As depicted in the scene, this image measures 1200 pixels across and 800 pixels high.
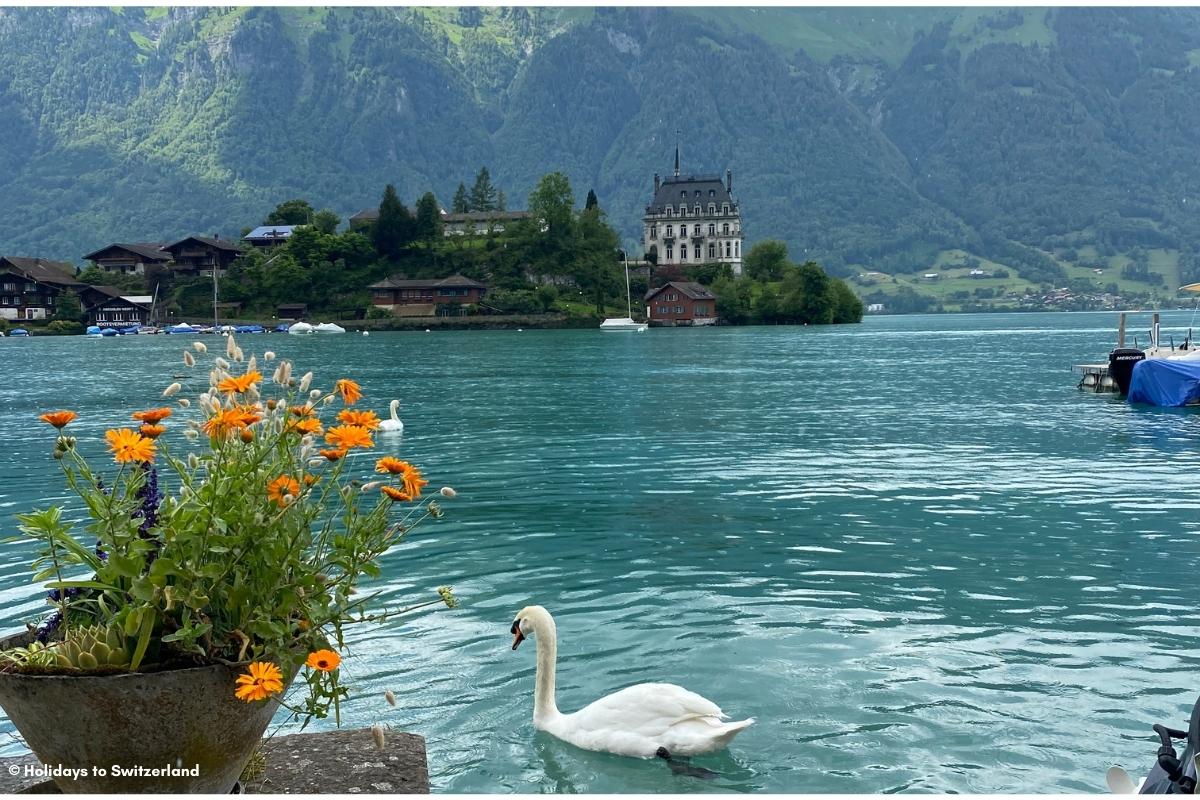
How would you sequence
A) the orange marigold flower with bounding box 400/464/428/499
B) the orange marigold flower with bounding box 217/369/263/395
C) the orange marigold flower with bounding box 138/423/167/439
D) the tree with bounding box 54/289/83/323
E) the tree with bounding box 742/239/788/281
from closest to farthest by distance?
the orange marigold flower with bounding box 138/423/167/439, the orange marigold flower with bounding box 217/369/263/395, the orange marigold flower with bounding box 400/464/428/499, the tree with bounding box 54/289/83/323, the tree with bounding box 742/239/788/281

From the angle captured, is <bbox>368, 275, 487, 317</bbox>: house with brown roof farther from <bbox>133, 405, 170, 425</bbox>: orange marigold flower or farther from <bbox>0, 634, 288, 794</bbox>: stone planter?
<bbox>0, 634, 288, 794</bbox>: stone planter

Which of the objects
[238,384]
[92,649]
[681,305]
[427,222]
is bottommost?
[92,649]

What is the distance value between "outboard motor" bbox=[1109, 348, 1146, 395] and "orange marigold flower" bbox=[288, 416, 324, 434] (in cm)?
4639

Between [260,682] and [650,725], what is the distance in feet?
13.3

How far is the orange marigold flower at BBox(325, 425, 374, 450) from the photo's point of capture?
488 centimetres

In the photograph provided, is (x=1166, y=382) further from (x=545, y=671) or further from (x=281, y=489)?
(x=281, y=489)

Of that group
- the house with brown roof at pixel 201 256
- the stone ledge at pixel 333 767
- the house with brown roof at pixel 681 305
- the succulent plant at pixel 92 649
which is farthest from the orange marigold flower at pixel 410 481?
the house with brown roof at pixel 201 256

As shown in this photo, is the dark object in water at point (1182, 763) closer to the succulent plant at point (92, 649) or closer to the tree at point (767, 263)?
the succulent plant at point (92, 649)

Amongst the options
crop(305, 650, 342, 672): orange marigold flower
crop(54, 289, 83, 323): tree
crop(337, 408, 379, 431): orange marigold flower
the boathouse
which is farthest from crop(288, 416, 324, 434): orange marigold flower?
crop(54, 289, 83, 323): tree

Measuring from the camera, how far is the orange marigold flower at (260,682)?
4.46 metres

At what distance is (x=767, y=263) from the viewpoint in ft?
566

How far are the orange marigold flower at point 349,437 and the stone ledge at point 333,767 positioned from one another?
1773 mm

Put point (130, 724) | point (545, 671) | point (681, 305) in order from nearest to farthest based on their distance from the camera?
1. point (130, 724)
2. point (545, 671)
3. point (681, 305)

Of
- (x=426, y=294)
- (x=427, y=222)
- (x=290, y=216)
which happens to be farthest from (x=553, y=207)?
(x=290, y=216)
